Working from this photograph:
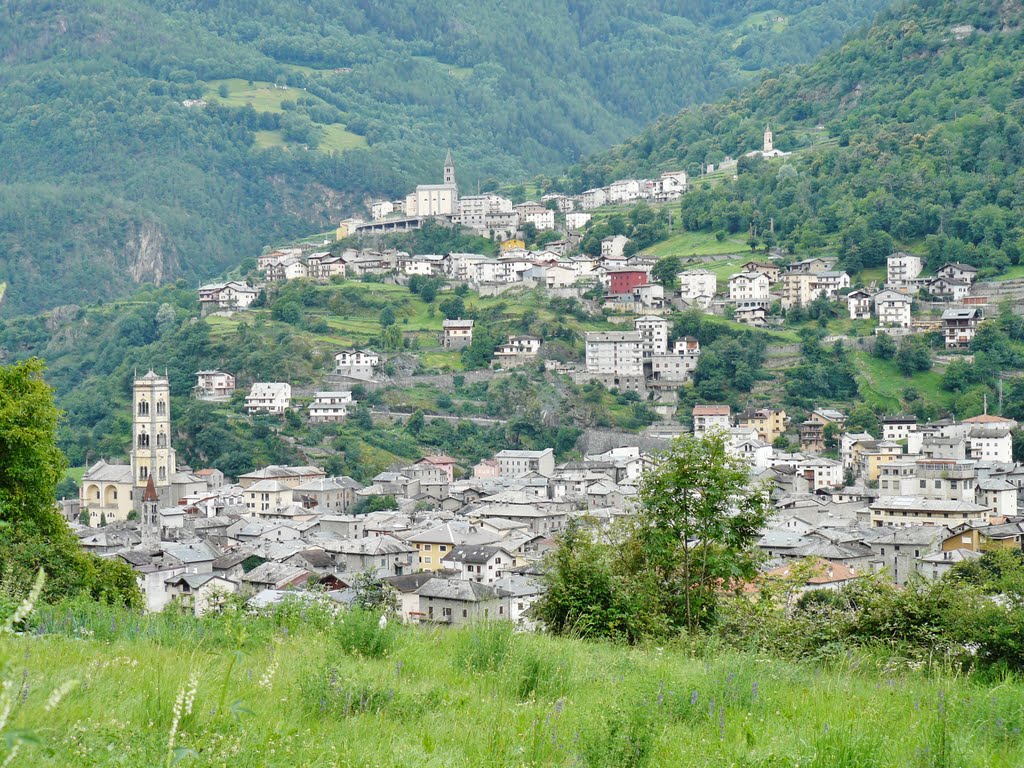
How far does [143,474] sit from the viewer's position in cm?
5397

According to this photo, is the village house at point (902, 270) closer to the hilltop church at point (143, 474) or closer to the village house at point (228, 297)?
the village house at point (228, 297)

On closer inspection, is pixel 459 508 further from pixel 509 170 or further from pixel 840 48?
pixel 509 170

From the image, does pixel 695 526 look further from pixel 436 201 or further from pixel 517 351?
pixel 436 201

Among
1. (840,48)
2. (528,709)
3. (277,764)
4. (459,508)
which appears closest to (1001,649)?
(528,709)

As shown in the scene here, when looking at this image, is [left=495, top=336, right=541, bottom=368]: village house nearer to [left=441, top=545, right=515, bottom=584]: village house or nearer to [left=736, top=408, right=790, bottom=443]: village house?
[left=736, top=408, right=790, bottom=443]: village house

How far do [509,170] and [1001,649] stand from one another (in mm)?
163390

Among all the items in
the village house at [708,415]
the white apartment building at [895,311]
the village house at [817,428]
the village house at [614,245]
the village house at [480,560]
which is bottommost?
the village house at [480,560]

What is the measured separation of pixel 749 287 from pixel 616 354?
1124 centimetres

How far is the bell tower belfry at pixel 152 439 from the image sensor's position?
177 feet

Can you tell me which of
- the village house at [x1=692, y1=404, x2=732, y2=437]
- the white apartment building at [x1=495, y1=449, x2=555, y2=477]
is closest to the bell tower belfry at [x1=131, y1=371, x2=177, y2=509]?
the white apartment building at [x1=495, y1=449, x2=555, y2=477]

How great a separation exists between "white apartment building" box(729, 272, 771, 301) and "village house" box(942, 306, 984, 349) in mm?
10906

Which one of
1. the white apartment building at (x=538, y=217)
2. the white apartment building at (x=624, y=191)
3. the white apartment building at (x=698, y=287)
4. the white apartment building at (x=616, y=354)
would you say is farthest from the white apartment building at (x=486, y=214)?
the white apartment building at (x=616, y=354)

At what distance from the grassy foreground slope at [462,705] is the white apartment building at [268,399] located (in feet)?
192

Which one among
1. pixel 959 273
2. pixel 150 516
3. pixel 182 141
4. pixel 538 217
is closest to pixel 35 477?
pixel 150 516
